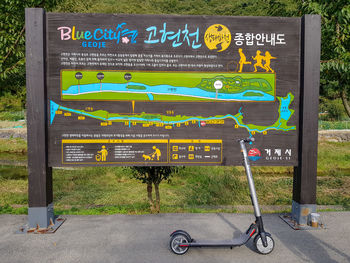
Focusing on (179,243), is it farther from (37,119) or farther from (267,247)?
(37,119)

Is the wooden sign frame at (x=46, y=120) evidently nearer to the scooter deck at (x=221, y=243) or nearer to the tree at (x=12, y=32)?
the scooter deck at (x=221, y=243)

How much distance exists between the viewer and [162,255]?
12.3ft

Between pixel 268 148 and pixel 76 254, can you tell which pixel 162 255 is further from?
pixel 268 148

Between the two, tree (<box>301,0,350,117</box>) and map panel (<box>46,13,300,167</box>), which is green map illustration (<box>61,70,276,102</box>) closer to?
map panel (<box>46,13,300,167</box>)

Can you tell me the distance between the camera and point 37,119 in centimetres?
445

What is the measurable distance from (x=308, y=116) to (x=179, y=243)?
2848 millimetres

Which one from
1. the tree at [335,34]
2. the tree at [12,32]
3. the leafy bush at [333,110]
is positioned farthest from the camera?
the leafy bush at [333,110]

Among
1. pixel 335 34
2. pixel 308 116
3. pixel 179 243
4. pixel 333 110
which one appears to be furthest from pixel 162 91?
pixel 333 110

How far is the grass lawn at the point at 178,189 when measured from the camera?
27.2 ft

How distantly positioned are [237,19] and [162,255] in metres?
3.66

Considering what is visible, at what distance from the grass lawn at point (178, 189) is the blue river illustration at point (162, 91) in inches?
92.5

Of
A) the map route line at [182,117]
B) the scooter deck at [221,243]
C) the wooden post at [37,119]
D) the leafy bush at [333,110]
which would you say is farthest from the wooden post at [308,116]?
the leafy bush at [333,110]

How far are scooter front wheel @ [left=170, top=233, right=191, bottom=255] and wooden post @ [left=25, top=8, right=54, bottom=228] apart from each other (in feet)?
6.91

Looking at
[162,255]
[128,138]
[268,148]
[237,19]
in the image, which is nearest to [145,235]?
[162,255]
